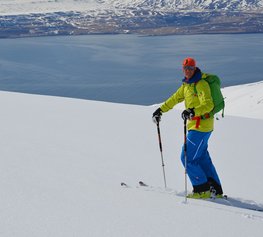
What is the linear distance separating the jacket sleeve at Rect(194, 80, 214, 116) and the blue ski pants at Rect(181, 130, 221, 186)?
0.30m

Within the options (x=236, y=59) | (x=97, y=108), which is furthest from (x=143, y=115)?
(x=236, y=59)

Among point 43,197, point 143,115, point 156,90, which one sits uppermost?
point 43,197

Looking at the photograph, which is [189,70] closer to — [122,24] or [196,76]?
[196,76]

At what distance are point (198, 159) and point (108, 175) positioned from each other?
94 cm

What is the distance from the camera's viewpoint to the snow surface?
3.17 meters

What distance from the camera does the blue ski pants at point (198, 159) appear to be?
4.55m

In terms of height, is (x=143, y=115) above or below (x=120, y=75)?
above

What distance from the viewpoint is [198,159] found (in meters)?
4.68

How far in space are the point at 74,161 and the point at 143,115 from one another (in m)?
4.40

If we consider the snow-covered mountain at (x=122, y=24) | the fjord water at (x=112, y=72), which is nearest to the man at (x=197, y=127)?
the fjord water at (x=112, y=72)

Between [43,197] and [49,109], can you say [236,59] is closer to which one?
[49,109]

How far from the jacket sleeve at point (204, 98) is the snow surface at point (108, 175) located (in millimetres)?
864

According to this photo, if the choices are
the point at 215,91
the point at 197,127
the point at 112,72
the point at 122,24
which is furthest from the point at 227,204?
the point at 122,24

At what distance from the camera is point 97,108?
32.4 ft
